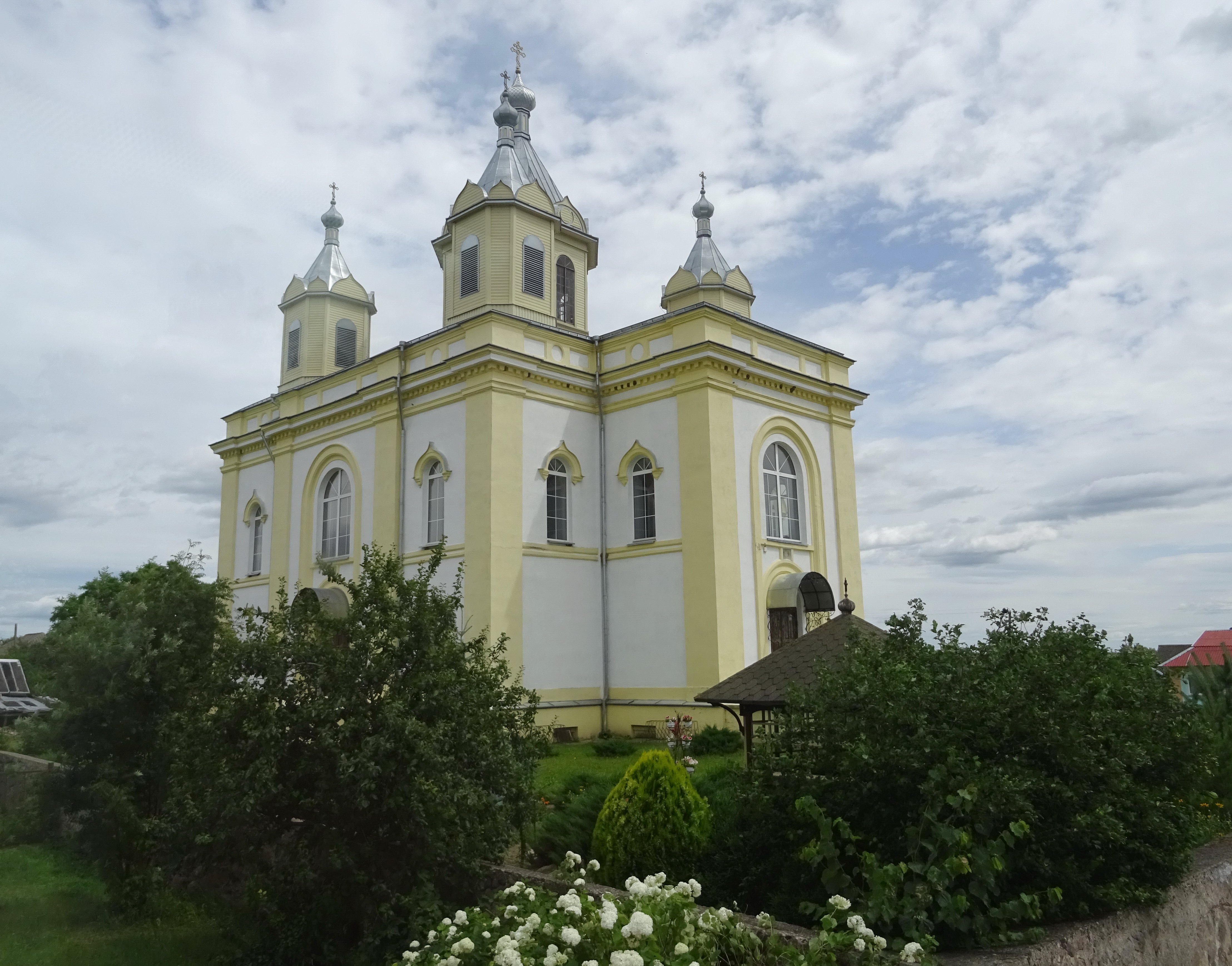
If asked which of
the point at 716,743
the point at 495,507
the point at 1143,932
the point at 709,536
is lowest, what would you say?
the point at 1143,932

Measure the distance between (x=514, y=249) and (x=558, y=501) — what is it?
6172 mm

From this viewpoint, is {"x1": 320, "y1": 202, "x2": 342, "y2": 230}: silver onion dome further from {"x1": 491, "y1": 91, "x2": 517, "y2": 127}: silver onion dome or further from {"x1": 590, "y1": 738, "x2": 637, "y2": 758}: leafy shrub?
{"x1": 590, "y1": 738, "x2": 637, "y2": 758}: leafy shrub

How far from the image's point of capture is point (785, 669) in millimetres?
8625

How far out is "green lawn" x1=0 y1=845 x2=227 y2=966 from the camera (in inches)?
289

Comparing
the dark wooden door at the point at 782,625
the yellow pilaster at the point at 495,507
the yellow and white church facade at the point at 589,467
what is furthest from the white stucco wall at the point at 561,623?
the dark wooden door at the point at 782,625

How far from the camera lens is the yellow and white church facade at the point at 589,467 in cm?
1812

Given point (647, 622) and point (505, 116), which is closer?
point (647, 622)

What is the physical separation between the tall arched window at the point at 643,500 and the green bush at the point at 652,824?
12048mm

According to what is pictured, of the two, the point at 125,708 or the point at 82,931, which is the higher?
the point at 125,708

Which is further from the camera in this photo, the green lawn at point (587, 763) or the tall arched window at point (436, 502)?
the tall arched window at point (436, 502)

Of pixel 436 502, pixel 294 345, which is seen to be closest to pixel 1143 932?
pixel 436 502

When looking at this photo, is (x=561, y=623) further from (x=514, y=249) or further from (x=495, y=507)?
(x=514, y=249)

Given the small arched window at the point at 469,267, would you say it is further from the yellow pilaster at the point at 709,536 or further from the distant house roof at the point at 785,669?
the distant house roof at the point at 785,669

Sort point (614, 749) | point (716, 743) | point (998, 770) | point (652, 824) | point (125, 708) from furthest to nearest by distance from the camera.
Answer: point (614, 749)
point (716, 743)
point (125, 708)
point (652, 824)
point (998, 770)
